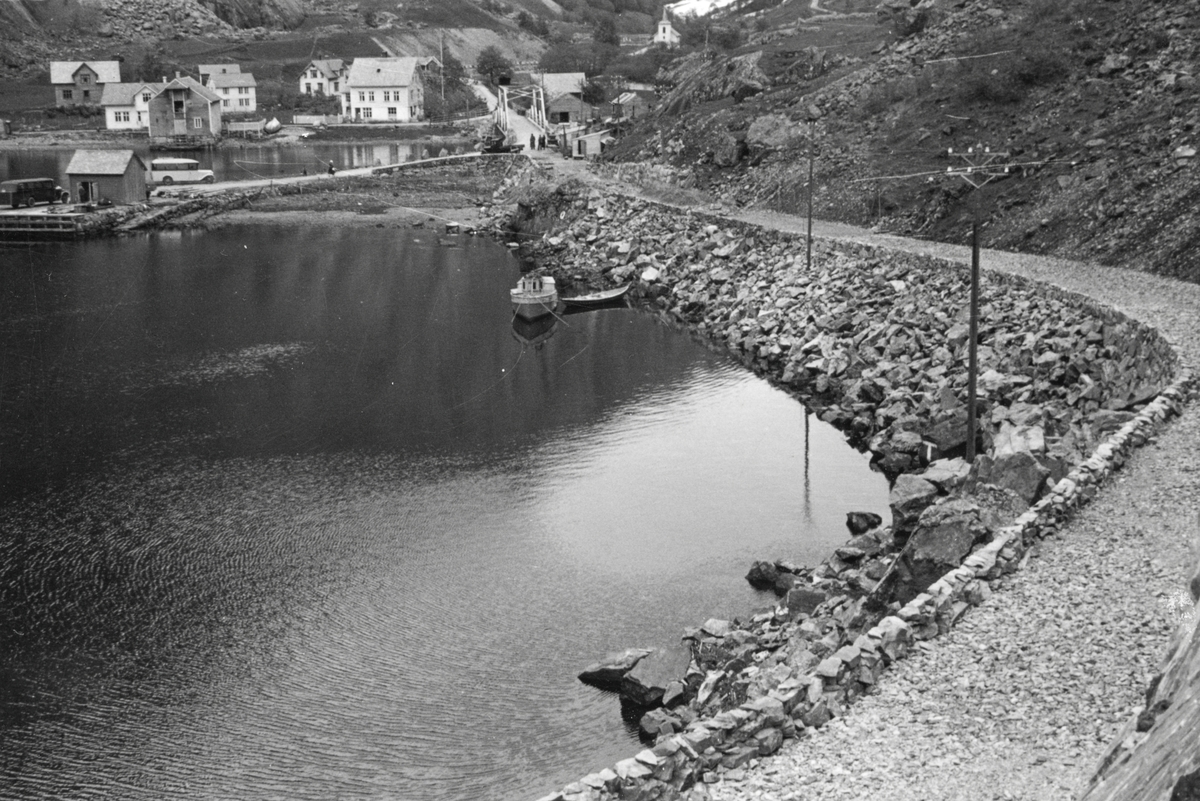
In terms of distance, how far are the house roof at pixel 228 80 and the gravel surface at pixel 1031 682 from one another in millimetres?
121317

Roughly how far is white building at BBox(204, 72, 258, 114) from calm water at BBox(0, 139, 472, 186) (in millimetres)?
17030

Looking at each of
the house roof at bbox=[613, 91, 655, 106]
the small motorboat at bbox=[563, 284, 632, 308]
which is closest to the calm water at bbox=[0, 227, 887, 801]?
the small motorboat at bbox=[563, 284, 632, 308]

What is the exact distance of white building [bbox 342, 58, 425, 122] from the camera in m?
123

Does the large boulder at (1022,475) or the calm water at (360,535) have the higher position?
the large boulder at (1022,475)

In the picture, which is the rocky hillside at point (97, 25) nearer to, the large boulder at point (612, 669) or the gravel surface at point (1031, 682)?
the large boulder at point (612, 669)

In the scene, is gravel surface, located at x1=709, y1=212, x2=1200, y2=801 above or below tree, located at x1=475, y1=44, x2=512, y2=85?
below

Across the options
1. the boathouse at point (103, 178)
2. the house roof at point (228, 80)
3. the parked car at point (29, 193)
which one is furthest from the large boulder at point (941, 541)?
the house roof at point (228, 80)

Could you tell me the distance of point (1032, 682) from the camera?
1200cm

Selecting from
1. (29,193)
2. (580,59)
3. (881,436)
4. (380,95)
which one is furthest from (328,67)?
(881,436)

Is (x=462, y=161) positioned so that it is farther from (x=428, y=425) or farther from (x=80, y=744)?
(x=80, y=744)

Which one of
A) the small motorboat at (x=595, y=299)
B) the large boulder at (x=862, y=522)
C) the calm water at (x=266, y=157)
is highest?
the calm water at (x=266, y=157)

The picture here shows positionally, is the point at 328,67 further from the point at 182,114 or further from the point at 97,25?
the point at 97,25

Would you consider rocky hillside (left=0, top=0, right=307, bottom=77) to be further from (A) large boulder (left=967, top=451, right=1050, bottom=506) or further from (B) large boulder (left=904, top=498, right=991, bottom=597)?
(B) large boulder (left=904, top=498, right=991, bottom=597)

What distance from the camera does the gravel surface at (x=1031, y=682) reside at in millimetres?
10766
